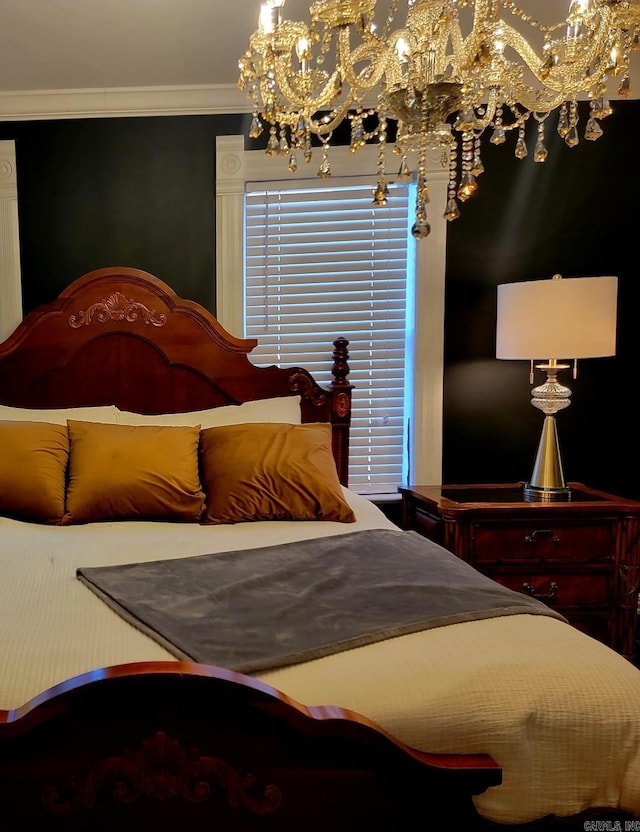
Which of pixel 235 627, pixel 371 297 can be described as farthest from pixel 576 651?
pixel 371 297

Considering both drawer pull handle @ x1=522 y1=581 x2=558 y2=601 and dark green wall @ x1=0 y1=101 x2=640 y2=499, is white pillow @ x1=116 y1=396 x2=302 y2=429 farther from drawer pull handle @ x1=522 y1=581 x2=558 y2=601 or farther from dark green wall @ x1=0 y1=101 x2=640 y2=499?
drawer pull handle @ x1=522 y1=581 x2=558 y2=601

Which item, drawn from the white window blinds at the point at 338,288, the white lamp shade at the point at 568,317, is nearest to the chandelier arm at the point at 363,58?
the white lamp shade at the point at 568,317

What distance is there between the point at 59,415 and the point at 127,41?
157cm

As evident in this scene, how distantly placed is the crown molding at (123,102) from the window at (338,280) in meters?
0.17

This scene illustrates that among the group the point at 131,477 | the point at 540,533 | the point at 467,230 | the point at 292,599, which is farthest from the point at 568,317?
the point at 131,477

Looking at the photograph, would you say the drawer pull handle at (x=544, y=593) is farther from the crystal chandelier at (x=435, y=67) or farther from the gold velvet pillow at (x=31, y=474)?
the gold velvet pillow at (x=31, y=474)

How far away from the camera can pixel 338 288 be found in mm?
2883

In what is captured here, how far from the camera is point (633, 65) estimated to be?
2605 millimetres

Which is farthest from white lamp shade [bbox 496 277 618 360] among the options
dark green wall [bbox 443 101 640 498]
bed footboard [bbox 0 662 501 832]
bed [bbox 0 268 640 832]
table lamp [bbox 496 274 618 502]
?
bed footboard [bbox 0 662 501 832]

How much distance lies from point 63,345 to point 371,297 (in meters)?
1.50

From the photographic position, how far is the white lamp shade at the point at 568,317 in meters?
2.36

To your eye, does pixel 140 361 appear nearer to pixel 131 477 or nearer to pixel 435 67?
pixel 131 477

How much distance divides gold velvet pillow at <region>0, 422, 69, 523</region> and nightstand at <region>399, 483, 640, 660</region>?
1501 mm

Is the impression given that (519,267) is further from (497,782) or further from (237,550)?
(497,782)
